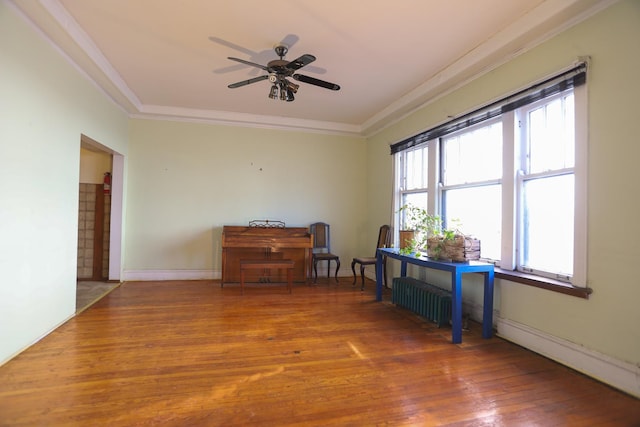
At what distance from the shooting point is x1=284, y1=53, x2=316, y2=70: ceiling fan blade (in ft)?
8.95

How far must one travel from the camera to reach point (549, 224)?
2.74 meters

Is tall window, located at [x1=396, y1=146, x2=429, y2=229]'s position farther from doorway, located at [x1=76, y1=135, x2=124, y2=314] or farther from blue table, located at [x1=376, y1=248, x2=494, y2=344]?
doorway, located at [x1=76, y1=135, x2=124, y2=314]

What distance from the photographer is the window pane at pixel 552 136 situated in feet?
8.49

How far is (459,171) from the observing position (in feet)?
12.6

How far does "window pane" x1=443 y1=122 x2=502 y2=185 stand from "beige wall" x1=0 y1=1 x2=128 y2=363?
4.26m

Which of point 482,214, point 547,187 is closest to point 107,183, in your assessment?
point 482,214

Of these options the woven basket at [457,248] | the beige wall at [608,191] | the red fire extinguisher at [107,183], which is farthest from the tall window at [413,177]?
the red fire extinguisher at [107,183]

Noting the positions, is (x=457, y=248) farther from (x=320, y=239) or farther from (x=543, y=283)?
(x=320, y=239)

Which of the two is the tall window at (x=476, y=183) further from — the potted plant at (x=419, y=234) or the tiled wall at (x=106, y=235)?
the tiled wall at (x=106, y=235)

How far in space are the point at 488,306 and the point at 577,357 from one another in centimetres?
73

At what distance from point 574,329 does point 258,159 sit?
15.9 feet

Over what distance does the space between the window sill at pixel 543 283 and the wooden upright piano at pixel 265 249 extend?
282 cm

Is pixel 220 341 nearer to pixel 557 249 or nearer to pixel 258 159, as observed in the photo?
pixel 557 249

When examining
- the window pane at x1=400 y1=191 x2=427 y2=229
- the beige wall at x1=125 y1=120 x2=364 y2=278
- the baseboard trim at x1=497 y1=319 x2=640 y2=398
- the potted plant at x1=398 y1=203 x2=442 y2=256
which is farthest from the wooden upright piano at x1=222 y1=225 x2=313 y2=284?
the baseboard trim at x1=497 y1=319 x2=640 y2=398
